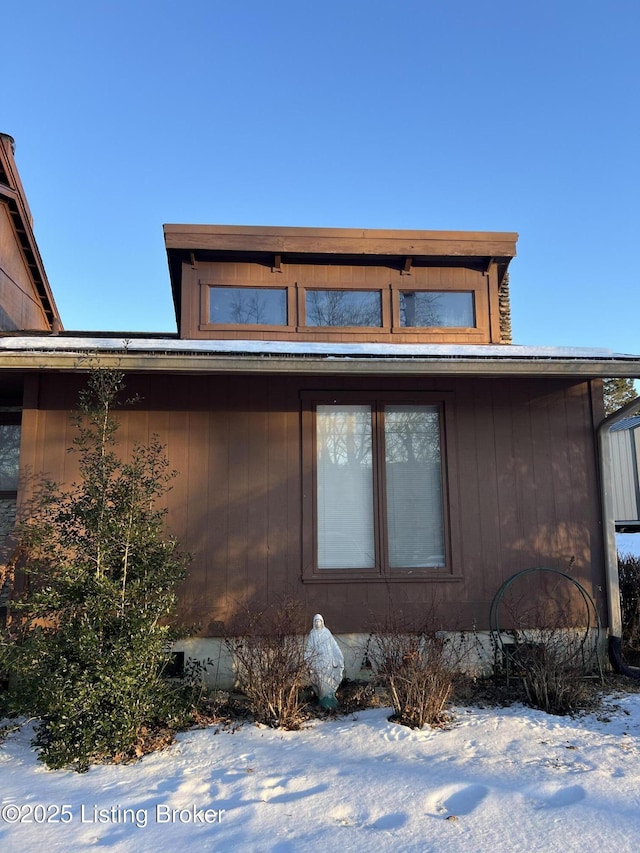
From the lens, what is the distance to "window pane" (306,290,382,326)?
7.11 meters

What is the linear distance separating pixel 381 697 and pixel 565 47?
29.9 ft

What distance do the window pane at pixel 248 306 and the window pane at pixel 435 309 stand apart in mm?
1494

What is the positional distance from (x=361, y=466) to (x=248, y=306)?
260 cm

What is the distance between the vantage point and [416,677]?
13.8ft

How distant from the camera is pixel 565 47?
861 cm

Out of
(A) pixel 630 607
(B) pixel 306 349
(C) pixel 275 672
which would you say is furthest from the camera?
(A) pixel 630 607

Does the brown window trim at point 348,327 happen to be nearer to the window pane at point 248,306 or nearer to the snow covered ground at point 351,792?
the window pane at point 248,306

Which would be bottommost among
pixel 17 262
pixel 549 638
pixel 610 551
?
pixel 549 638

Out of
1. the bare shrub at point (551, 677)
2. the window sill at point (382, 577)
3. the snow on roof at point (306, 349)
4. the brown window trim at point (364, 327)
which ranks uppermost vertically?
the brown window trim at point (364, 327)

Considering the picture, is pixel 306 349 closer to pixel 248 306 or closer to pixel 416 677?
pixel 248 306

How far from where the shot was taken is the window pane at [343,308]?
7.11 meters

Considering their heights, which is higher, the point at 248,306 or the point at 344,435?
the point at 248,306

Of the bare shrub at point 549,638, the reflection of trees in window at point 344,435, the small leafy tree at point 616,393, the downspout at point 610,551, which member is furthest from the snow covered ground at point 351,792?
the small leafy tree at point 616,393

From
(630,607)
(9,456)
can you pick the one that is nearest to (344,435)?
(630,607)
